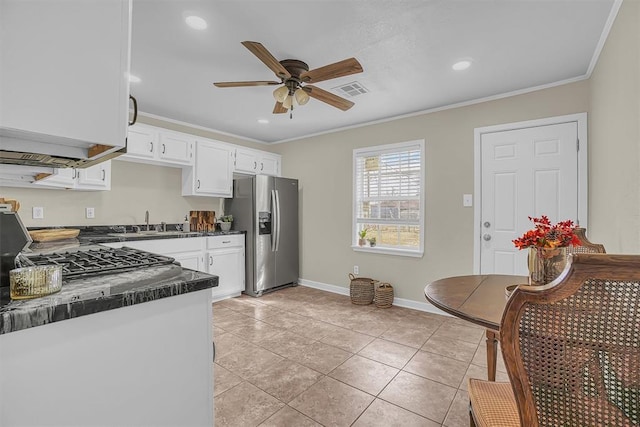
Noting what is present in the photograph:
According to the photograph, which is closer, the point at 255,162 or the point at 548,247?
the point at 548,247

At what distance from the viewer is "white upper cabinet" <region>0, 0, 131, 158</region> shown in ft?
2.58

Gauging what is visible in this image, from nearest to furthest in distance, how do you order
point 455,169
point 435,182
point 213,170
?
1. point 455,169
2. point 435,182
3. point 213,170

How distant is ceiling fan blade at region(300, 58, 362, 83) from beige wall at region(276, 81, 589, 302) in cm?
189

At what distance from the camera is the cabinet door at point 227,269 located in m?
3.99

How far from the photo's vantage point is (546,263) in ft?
4.21

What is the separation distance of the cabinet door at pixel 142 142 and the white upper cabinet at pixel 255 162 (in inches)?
46.2

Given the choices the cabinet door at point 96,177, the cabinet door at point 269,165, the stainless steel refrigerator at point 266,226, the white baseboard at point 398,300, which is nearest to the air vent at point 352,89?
the stainless steel refrigerator at point 266,226

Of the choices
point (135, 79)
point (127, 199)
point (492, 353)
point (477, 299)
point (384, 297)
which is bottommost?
point (384, 297)

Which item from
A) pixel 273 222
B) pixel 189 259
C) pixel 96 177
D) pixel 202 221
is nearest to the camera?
pixel 96 177

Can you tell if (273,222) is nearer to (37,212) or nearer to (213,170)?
(213,170)

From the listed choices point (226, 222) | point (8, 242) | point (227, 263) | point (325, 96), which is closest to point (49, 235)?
point (227, 263)

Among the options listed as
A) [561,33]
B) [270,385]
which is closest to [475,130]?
[561,33]

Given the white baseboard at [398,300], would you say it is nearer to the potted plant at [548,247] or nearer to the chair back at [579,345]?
the potted plant at [548,247]

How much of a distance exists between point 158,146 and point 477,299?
3.79 meters
